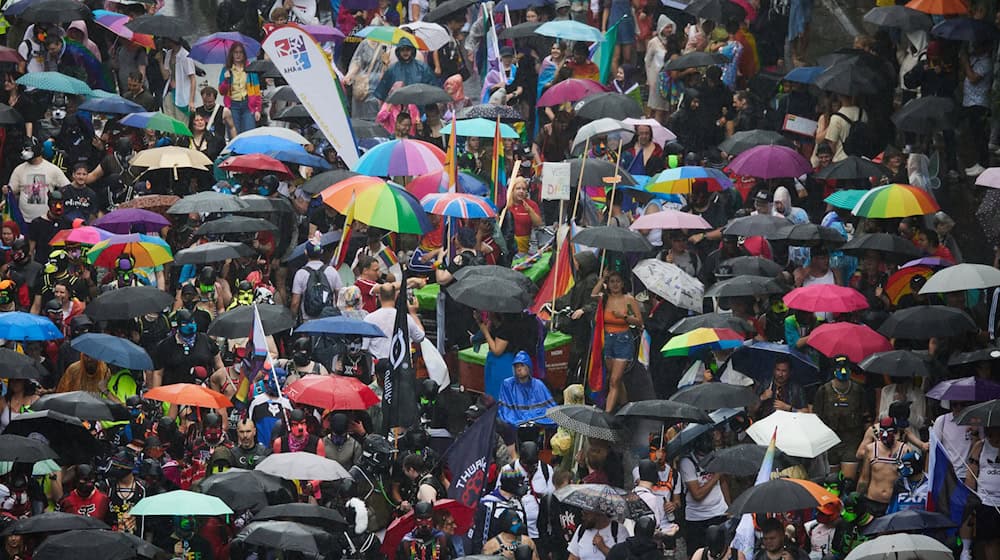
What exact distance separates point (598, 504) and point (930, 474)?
292 centimetres

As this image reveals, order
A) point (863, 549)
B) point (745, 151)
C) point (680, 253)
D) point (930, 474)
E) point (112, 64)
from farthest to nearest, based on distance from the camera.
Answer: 1. point (112, 64)
2. point (745, 151)
3. point (680, 253)
4. point (930, 474)
5. point (863, 549)

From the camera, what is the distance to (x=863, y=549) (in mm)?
16422

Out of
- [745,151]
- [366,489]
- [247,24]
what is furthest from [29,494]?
[247,24]

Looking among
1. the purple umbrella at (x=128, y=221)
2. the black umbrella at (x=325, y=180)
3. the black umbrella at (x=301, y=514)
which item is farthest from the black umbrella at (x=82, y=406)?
the black umbrella at (x=325, y=180)

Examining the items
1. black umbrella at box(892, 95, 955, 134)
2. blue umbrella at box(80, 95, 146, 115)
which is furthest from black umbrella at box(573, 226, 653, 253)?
blue umbrella at box(80, 95, 146, 115)

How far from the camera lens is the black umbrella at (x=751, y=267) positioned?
21391mm

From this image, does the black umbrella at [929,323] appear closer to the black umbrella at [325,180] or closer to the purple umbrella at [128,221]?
the black umbrella at [325,180]

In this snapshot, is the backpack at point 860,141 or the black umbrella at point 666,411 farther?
the backpack at point 860,141

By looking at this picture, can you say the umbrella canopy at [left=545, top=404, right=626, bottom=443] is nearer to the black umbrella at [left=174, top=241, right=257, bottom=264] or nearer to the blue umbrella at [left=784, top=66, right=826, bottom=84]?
the black umbrella at [left=174, top=241, right=257, bottom=264]

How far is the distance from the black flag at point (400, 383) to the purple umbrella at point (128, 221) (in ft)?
14.6

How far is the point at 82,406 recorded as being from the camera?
19.0 meters

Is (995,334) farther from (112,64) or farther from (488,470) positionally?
(112,64)

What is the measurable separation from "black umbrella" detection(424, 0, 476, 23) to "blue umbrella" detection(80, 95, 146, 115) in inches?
186

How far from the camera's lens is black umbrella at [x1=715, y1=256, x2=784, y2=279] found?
21.4m
